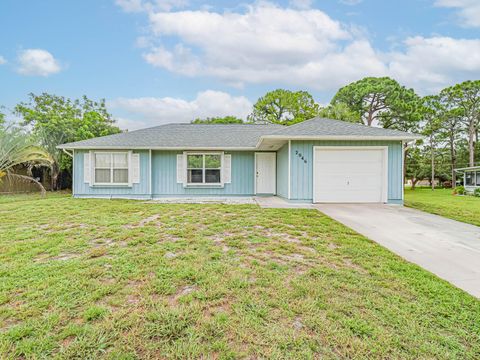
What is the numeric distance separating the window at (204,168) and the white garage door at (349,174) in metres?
4.49

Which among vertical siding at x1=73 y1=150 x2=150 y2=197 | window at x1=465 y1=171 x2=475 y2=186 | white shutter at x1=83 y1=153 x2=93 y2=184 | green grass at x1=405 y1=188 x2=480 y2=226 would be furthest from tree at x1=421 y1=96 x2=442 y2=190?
white shutter at x1=83 y1=153 x2=93 y2=184

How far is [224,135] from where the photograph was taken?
12.2 m

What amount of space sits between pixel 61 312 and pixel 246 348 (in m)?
1.59

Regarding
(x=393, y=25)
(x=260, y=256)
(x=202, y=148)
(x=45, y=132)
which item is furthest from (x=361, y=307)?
(x=45, y=132)

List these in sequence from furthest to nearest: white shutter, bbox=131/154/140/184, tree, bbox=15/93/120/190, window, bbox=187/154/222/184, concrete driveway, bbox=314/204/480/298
A: tree, bbox=15/93/120/190, window, bbox=187/154/222/184, white shutter, bbox=131/154/140/184, concrete driveway, bbox=314/204/480/298

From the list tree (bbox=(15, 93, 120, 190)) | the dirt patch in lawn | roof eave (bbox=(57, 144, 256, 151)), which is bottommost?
the dirt patch in lawn

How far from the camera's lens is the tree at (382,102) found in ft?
76.0

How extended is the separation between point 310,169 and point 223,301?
7129 millimetres

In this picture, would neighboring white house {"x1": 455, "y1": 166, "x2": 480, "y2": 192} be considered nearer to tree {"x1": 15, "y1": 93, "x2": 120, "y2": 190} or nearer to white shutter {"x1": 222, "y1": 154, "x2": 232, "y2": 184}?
white shutter {"x1": 222, "y1": 154, "x2": 232, "y2": 184}

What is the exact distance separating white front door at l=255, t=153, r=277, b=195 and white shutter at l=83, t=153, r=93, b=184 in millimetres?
7358

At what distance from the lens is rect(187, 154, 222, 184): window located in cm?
1110

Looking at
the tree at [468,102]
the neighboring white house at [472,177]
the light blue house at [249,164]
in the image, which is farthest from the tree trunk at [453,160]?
the light blue house at [249,164]

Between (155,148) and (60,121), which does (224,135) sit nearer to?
(155,148)

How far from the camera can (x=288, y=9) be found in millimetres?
10789
